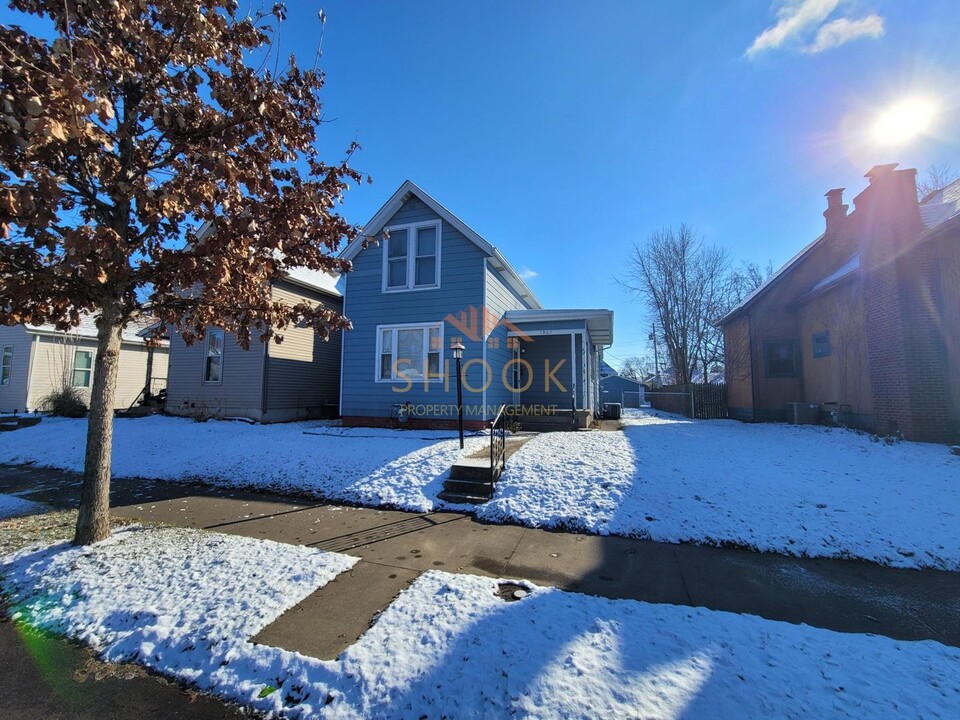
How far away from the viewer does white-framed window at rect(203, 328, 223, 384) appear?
47.5 ft

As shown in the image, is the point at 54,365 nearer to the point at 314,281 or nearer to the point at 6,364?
the point at 6,364

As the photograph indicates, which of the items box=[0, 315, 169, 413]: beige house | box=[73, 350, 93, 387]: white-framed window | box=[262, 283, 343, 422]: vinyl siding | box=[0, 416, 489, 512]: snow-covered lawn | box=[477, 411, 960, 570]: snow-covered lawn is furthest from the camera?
box=[73, 350, 93, 387]: white-framed window

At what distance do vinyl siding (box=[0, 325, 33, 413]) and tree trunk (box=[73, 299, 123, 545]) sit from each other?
60.1ft

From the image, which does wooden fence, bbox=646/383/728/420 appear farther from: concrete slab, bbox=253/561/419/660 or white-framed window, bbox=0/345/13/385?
white-framed window, bbox=0/345/13/385

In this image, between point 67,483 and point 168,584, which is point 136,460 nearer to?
point 67,483

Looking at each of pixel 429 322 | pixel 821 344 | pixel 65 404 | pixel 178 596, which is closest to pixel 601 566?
pixel 178 596

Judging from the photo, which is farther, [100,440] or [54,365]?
[54,365]

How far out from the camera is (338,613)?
3330 mm

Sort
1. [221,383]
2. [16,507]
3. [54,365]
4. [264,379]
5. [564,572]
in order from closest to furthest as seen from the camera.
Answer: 1. [564,572]
2. [16,507]
3. [264,379]
4. [221,383]
5. [54,365]

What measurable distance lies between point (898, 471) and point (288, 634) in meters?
9.03

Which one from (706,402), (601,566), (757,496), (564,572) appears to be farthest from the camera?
(706,402)

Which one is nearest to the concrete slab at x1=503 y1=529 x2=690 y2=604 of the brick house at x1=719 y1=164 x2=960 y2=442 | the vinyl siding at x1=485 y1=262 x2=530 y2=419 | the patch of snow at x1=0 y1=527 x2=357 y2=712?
the patch of snow at x1=0 y1=527 x2=357 y2=712

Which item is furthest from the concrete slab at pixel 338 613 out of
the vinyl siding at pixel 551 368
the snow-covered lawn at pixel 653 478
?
the vinyl siding at pixel 551 368

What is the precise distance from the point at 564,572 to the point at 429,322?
859 centimetres
